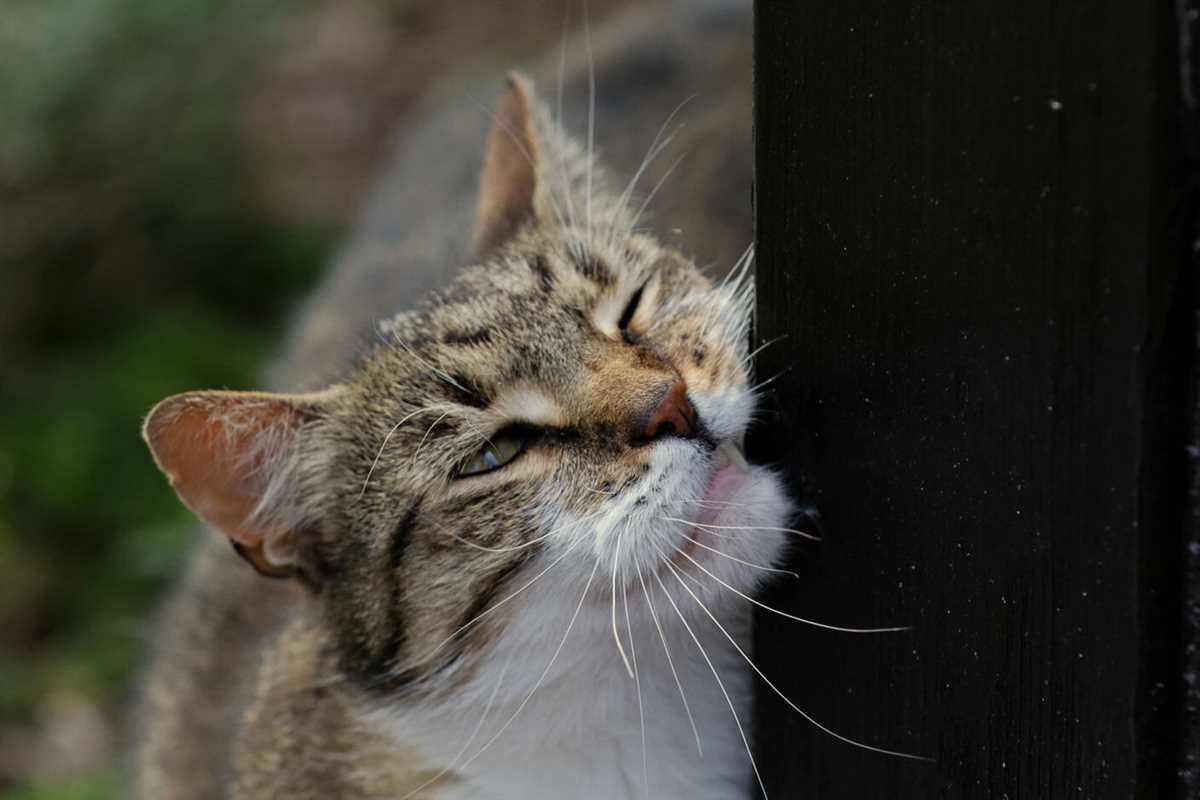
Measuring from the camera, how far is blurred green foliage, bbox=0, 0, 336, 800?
6.33 m

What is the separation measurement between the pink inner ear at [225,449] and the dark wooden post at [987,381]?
3.15 feet

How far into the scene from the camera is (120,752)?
4922 mm

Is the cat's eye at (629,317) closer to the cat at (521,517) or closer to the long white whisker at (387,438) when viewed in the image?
the cat at (521,517)

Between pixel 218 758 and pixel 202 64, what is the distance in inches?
187

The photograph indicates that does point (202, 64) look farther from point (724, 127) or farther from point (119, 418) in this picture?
point (724, 127)

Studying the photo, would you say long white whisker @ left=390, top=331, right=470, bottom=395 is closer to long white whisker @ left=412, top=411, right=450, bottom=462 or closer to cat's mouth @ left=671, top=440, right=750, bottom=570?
long white whisker @ left=412, top=411, right=450, bottom=462

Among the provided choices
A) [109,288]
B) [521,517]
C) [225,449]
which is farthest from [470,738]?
[109,288]

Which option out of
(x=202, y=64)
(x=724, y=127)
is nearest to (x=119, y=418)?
(x=202, y=64)

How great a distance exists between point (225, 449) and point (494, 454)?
1.73 feet

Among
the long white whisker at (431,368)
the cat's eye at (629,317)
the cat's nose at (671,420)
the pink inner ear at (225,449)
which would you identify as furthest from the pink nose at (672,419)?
the pink inner ear at (225,449)

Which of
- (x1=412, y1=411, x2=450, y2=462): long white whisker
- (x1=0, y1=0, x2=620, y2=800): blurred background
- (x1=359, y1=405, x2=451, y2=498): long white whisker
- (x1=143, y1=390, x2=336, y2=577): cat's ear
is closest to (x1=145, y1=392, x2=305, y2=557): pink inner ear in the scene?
(x1=143, y1=390, x2=336, y2=577): cat's ear

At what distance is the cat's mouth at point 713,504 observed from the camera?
2211 millimetres

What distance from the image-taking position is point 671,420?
2.22 meters

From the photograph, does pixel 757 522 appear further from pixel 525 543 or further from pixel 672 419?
pixel 525 543
